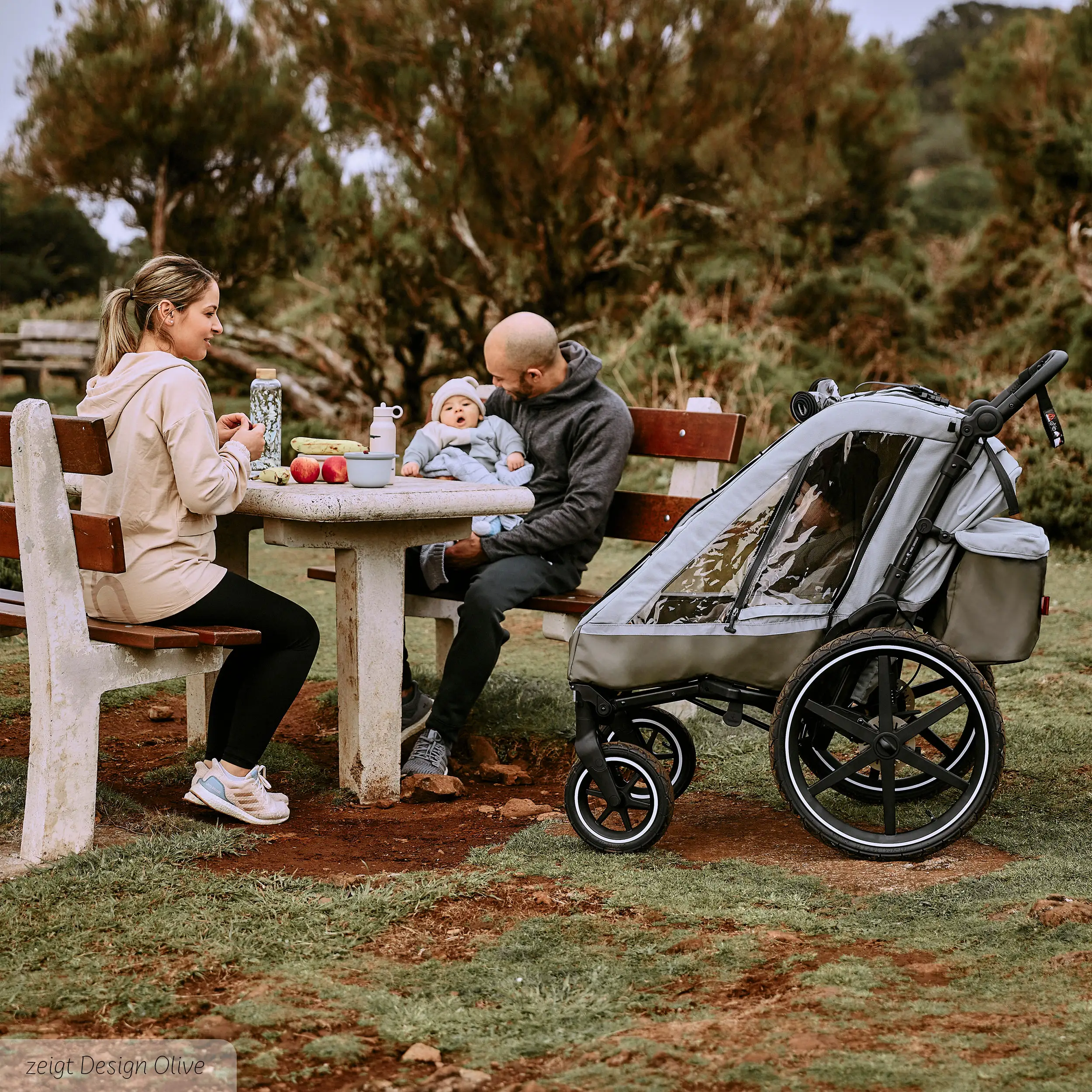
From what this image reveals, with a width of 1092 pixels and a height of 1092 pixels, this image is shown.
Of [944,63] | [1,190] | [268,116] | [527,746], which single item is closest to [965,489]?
[527,746]

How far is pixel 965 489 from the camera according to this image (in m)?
3.66

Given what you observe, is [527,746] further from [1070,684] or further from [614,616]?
[1070,684]

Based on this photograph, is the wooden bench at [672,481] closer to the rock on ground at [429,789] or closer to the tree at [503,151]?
the rock on ground at [429,789]

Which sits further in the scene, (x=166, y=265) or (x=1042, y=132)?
(x=1042, y=132)

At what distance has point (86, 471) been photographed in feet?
11.7

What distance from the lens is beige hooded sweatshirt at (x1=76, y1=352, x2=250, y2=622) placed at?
3.71 m

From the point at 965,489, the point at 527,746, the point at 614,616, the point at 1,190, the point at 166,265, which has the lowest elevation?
the point at 527,746

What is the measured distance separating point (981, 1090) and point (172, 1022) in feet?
4.85

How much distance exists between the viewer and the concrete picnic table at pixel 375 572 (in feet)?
13.5

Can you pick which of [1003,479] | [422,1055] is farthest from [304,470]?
[422,1055]

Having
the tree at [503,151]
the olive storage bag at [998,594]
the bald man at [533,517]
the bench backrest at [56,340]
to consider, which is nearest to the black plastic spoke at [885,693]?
the olive storage bag at [998,594]

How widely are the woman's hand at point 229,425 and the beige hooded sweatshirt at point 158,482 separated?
0.28 metres


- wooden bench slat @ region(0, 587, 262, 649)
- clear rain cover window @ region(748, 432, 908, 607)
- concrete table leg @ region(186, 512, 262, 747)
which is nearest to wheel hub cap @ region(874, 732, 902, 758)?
clear rain cover window @ region(748, 432, 908, 607)

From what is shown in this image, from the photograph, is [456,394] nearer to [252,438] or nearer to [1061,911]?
[252,438]
